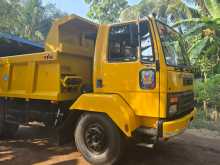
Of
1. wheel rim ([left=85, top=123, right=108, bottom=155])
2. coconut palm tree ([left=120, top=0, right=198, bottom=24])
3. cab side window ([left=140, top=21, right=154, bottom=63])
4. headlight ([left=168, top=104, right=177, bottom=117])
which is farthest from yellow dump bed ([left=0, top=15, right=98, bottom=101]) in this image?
coconut palm tree ([left=120, top=0, right=198, bottom=24])

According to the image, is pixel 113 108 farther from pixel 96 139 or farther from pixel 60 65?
A: pixel 60 65

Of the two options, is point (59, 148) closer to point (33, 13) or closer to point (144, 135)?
point (144, 135)

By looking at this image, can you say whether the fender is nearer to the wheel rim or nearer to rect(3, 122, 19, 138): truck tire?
the wheel rim

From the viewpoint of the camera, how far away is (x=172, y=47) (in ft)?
19.0

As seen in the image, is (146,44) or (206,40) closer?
(146,44)

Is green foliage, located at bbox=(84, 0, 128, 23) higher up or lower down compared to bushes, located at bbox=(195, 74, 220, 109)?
higher up

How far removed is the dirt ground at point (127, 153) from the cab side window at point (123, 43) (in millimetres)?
1829

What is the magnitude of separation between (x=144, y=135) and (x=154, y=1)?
21943 mm

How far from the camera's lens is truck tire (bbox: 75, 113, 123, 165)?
18.0ft

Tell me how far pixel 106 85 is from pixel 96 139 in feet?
3.33

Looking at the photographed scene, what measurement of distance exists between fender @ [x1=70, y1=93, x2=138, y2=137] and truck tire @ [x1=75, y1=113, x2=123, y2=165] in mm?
180

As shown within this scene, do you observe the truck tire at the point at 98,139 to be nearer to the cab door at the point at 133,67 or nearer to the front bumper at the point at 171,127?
the cab door at the point at 133,67

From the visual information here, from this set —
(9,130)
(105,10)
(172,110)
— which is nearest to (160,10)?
(105,10)

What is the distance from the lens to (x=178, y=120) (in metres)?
5.48
